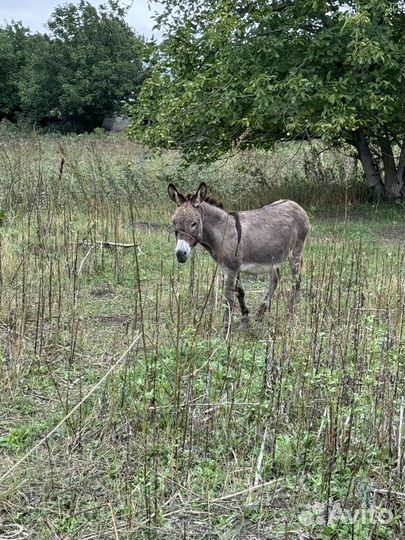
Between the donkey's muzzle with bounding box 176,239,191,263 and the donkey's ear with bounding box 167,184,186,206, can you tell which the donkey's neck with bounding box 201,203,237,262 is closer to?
the donkey's ear with bounding box 167,184,186,206

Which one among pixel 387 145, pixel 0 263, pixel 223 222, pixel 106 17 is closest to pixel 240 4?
pixel 387 145

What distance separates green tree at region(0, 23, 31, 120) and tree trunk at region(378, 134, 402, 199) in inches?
1142

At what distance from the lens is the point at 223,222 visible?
6.25 meters

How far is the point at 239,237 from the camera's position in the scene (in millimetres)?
6230

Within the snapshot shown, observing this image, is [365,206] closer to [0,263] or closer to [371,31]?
[371,31]

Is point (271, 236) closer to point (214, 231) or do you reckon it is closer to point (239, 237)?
point (239, 237)

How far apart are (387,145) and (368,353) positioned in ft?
30.0

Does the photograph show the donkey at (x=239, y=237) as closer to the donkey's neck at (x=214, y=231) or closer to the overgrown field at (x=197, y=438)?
the donkey's neck at (x=214, y=231)

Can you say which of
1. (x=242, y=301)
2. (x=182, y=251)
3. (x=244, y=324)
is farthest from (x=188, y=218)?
(x=244, y=324)

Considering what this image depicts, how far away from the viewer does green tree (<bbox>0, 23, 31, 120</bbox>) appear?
38.4 metres

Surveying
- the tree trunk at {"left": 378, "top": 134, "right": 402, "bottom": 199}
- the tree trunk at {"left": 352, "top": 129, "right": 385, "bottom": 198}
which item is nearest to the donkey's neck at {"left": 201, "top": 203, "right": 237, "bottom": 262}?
the tree trunk at {"left": 352, "top": 129, "right": 385, "bottom": 198}

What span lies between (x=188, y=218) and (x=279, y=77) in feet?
20.7

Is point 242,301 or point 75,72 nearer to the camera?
point 242,301

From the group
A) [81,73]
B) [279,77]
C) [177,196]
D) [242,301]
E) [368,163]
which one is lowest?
[242,301]
